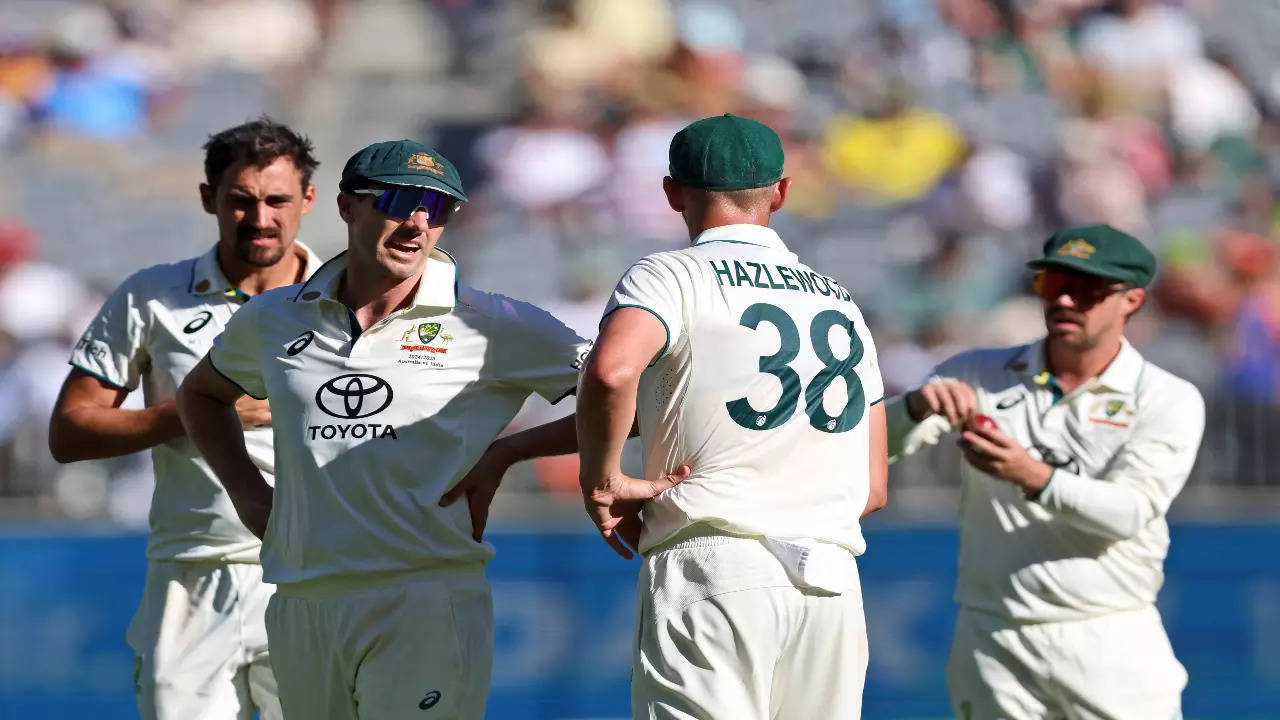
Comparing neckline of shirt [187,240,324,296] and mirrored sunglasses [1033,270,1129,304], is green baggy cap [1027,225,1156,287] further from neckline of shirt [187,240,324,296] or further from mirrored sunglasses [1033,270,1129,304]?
neckline of shirt [187,240,324,296]

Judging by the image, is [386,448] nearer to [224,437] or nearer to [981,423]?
[224,437]

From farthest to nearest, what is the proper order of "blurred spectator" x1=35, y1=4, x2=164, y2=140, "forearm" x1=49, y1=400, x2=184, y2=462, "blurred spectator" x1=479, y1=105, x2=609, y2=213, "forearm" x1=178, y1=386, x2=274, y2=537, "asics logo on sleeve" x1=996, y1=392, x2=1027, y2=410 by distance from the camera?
"blurred spectator" x1=35, y1=4, x2=164, y2=140 < "blurred spectator" x1=479, y1=105, x2=609, y2=213 < "asics logo on sleeve" x1=996, y1=392, x2=1027, y2=410 < "forearm" x1=49, y1=400, x2=184, y2=462 < "forearm" x1=178, y1=386, x2=274, y2=537

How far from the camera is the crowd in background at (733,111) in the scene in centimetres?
1190

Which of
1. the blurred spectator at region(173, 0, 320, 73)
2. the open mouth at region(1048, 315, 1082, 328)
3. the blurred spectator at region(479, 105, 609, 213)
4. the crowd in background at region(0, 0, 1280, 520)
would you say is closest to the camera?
the open mouth at region(1048, 315, 1082, 328)

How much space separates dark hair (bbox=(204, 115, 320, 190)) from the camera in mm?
4555

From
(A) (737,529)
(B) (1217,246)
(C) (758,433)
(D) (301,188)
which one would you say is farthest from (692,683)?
(B) (1217,246)

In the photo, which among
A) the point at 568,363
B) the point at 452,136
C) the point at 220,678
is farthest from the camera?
the point at 452,136

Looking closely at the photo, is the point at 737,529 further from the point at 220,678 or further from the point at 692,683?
the point at 220,678

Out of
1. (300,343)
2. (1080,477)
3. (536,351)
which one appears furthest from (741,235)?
(1080,477)

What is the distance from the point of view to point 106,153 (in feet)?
40.7

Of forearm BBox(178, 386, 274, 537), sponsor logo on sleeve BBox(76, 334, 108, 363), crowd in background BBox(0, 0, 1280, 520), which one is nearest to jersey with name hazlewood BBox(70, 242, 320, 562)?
sponsor logo on sleeve BBox(76, 334, 108, 363)

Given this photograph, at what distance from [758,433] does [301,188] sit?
1.94 meters

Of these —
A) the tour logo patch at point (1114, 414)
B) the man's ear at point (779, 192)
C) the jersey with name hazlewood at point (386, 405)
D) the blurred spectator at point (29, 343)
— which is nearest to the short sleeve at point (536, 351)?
the jersey with name hazlewood at point (386, 405)

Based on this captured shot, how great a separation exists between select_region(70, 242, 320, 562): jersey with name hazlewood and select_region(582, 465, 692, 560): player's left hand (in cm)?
146
